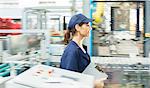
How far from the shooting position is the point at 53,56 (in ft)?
11.6

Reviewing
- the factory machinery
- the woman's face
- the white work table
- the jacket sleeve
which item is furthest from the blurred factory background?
the white work table

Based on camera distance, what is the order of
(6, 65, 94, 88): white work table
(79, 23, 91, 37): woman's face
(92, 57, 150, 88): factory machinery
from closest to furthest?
(6, 65, 94, 88): white work table, (79, 23, 91, 37): woman's face, (92, 57, 150, 88): factory machinery

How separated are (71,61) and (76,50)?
89 millimetres

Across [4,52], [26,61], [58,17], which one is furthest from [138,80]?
[58,17]

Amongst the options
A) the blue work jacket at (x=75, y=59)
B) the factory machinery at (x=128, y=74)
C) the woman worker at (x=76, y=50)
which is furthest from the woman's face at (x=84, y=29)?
the factory machinery at (x=128, y=74)

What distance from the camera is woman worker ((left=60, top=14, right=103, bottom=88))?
1.96 meters

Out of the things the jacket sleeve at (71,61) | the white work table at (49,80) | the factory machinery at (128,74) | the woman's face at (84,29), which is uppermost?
the woman's face at (84,29)

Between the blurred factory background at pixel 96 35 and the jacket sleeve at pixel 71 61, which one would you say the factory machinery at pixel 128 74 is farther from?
the jacket sleeve at pixel 71 61

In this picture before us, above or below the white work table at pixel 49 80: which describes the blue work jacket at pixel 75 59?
below

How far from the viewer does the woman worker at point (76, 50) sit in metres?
1.96

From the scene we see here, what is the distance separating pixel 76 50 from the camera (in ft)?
6.56

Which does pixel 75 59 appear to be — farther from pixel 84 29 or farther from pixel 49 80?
pixel 49 80

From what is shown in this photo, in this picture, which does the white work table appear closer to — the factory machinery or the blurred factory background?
the factory machinery

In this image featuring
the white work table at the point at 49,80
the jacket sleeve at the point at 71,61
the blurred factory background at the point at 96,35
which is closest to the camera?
the white work table at the point at 49,80
